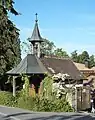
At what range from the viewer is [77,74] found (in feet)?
129

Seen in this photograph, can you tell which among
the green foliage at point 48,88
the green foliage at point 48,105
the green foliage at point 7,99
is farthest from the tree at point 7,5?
the green foliage at point 48,105

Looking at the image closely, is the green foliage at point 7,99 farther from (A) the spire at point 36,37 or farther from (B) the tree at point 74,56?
(B) the tree at point 74,56

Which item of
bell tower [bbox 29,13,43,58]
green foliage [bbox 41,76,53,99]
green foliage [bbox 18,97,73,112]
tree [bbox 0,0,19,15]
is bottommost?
green foliage [bbox 18,97,73,112]

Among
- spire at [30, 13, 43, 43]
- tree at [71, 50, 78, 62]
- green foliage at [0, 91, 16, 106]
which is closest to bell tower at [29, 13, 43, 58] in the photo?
spire at [30, 13, 43, 43]

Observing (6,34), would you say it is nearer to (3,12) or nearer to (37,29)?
(3,12)

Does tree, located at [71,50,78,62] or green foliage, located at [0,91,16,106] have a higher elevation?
tree, located at [71,50,78,62]

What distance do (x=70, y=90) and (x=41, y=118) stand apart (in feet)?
18.9

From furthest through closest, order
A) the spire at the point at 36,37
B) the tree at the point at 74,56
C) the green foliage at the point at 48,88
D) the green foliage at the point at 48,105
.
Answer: the tree at the point at 74,56 → the spire at the point at 36,37 → the green foliage at the point at 48,88 → the green foliage at the point at 48,105

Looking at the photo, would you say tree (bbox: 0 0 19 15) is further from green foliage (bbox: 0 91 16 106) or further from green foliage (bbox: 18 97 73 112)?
green foliage (bbox: 18 97 73 112)

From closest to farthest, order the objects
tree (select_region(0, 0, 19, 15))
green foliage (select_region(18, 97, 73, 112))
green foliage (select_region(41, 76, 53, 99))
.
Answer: green foliage (select_region(18, 97, 73, 112))
green foliage (select_region(41, 76, 53, 99))
tree (select_region(0, 0, 19, 15))

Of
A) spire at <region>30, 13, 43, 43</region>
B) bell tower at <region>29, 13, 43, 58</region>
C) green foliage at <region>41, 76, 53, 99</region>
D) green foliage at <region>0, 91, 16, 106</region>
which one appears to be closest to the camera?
green foliage at <region>41, 76, 53, 99</region>

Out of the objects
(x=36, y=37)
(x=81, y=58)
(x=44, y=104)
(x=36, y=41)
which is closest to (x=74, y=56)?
(x=81, y=58)

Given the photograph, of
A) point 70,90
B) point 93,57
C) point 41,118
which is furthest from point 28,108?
point 93,57

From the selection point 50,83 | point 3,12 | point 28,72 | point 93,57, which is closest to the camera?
point 50,83
